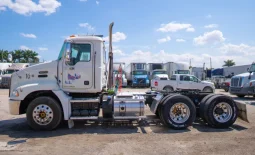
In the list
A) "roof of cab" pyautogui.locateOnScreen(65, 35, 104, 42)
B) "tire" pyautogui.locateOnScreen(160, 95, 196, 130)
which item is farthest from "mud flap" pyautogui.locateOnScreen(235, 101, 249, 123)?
"roof of cab" pyautogui.locateOnScreen(65, 35, 104, 42)

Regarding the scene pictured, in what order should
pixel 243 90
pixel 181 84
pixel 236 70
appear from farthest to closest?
pixel 236 70, pixel 181 84, pixel 243 90

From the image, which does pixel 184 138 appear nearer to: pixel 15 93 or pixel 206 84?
pixel 15 93

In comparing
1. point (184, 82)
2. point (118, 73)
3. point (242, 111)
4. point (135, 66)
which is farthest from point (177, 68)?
point (242, 111)

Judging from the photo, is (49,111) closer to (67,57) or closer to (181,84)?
(67,57)

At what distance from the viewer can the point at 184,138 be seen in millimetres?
6918

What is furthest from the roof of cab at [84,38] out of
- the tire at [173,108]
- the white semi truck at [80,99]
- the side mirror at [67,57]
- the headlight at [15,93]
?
the tire at [173,108]

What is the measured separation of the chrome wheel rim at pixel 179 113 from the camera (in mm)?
8030

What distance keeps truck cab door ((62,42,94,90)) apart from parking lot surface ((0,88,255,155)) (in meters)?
1.47

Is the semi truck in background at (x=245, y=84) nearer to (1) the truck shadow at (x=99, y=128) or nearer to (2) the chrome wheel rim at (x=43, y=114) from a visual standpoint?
(1) the truck shadow at (x=99, y=128)

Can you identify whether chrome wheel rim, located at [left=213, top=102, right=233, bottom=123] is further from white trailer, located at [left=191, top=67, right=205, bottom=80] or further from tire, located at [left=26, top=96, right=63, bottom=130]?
white trailer, located at [left=191, top=67, right=205, bottom=80]

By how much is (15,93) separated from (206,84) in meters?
18.2

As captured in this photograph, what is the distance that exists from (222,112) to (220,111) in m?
0.09

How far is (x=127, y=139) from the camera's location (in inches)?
267

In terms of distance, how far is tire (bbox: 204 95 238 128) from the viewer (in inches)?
320
